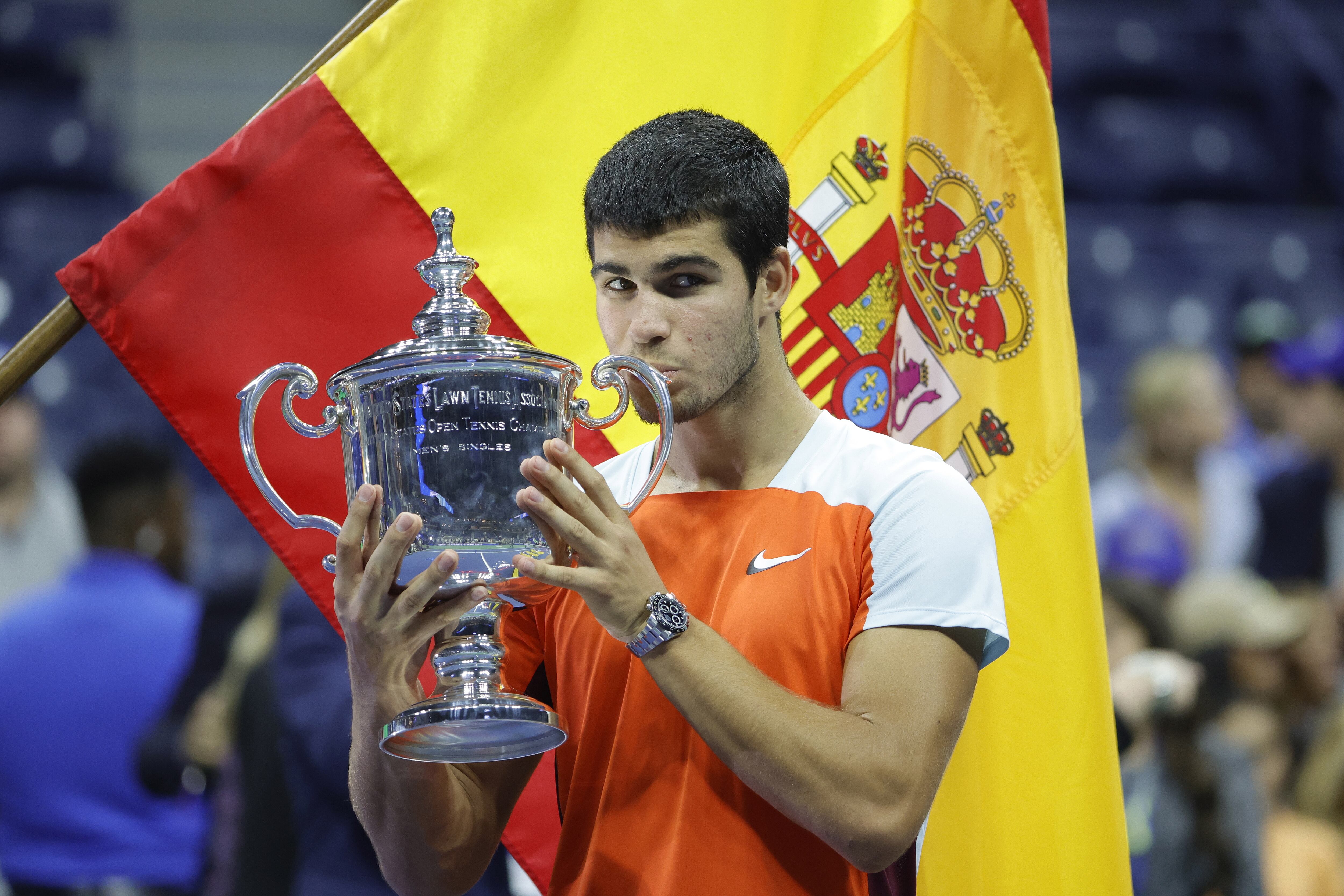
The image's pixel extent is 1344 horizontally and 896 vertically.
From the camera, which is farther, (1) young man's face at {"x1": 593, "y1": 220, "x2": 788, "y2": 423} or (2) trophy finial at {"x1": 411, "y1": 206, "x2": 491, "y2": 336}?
(1) young man's face at {"x1": 593, "y1": 220, "x2": 788, "y2": 423}

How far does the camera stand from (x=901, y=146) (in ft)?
7.94

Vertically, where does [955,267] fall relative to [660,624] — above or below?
above

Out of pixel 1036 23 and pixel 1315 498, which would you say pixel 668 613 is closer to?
pixel 1036 23

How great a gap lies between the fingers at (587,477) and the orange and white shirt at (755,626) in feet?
0.71

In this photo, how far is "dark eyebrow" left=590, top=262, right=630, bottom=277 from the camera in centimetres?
176

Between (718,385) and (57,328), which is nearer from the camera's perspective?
(718,385)

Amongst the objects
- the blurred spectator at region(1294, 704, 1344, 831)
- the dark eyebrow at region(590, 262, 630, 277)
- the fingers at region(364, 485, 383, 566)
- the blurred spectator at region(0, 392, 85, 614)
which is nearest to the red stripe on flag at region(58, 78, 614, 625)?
the dark eyebrow at region(590, 262, 630, 277)

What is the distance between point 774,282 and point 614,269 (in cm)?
22

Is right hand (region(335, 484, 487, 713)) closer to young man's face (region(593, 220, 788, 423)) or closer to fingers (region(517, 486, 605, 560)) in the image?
fingers (region(517, 486, 605, 560))

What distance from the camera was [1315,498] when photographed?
544 centimetres

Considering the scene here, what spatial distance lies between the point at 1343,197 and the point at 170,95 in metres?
7.29

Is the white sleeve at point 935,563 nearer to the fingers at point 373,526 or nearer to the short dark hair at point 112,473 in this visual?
the fingers at point 373,526

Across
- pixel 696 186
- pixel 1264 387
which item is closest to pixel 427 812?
pixel 696 186

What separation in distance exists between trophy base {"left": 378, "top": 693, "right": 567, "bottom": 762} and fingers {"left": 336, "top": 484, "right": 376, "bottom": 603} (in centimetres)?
15
